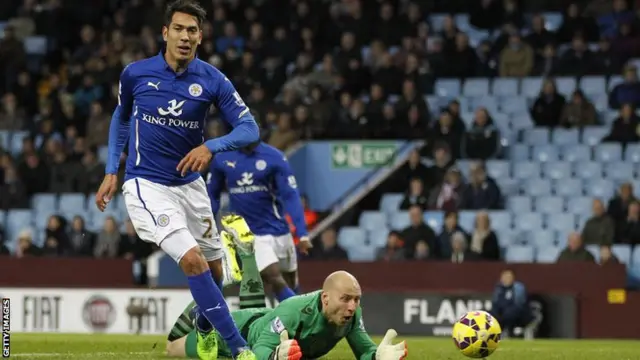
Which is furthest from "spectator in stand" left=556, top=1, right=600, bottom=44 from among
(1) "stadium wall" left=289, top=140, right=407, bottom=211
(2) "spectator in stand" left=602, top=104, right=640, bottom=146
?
(1) "stadium wall" left=289, top=140, right=407, bottom=211

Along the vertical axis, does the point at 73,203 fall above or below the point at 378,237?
above

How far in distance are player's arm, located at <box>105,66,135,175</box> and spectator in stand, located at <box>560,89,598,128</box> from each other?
13.5 m

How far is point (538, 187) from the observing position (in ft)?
72.5

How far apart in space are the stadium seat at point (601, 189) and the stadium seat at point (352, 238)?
366cm

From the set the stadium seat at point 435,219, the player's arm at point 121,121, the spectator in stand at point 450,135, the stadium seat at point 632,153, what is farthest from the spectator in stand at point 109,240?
the player's arm at point 121,121

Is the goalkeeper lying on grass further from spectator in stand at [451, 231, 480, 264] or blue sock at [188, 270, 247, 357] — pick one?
spectator in stand at [451, 231, 480, 264]

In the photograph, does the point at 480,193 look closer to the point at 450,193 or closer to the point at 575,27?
the point at 450,193

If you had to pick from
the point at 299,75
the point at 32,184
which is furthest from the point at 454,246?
the point at 32,184

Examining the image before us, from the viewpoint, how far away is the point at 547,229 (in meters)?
21.3

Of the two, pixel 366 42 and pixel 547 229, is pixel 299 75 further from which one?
pixel 547 229

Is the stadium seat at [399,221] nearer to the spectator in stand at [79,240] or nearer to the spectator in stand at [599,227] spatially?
the spectator in stand at [599,227]

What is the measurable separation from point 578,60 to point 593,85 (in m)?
0.51

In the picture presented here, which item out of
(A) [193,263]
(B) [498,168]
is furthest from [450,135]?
(A) [193,263]

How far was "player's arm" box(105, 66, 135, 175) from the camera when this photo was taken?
9.99 metres
